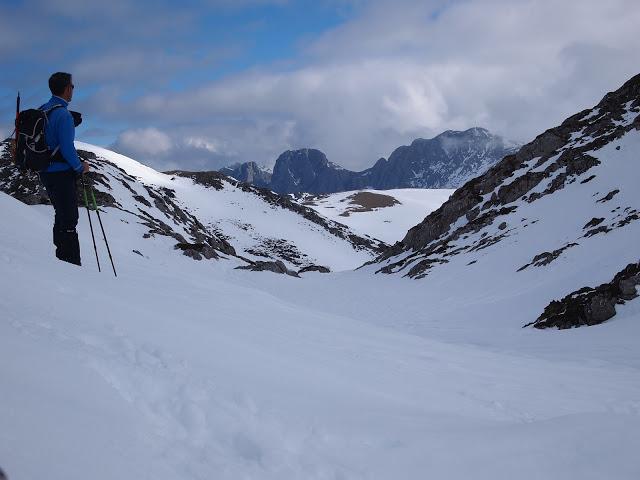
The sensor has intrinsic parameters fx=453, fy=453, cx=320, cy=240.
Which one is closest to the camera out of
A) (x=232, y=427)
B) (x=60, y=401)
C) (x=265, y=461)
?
(x=60, y=401)

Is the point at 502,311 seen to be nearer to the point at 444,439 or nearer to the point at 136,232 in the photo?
the point at 444,439

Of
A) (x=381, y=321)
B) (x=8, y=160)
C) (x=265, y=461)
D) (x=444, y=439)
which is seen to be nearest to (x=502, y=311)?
(x=381, y=321)

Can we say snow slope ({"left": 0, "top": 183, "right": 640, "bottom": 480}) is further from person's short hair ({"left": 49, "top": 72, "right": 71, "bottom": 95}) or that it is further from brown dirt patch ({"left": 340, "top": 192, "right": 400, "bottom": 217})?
brown dirt patch ({"left": 340, "top": 192, "right": 400, "bottom": 217})

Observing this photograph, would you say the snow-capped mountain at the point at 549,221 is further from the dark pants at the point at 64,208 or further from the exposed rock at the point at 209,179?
the exposed rock at the point at 209,179

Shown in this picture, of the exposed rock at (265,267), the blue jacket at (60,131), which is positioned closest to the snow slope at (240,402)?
the blue jacket at (60,131)

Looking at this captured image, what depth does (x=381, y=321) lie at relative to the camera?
21250 millimetres

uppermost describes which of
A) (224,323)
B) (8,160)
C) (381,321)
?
(8,160)

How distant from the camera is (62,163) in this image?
25.1 feet

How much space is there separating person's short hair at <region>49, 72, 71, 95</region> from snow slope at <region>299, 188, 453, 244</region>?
300 feet

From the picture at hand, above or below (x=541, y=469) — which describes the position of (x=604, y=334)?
below

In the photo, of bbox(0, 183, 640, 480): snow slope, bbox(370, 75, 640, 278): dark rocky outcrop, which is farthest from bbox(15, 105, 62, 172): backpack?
bbox(370, 75, 640, 278): dark rocky outcrop

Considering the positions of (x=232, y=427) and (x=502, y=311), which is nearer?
(x=232, y=427)

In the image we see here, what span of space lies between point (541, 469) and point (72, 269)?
7.28 meters

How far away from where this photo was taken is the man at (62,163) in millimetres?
7379
